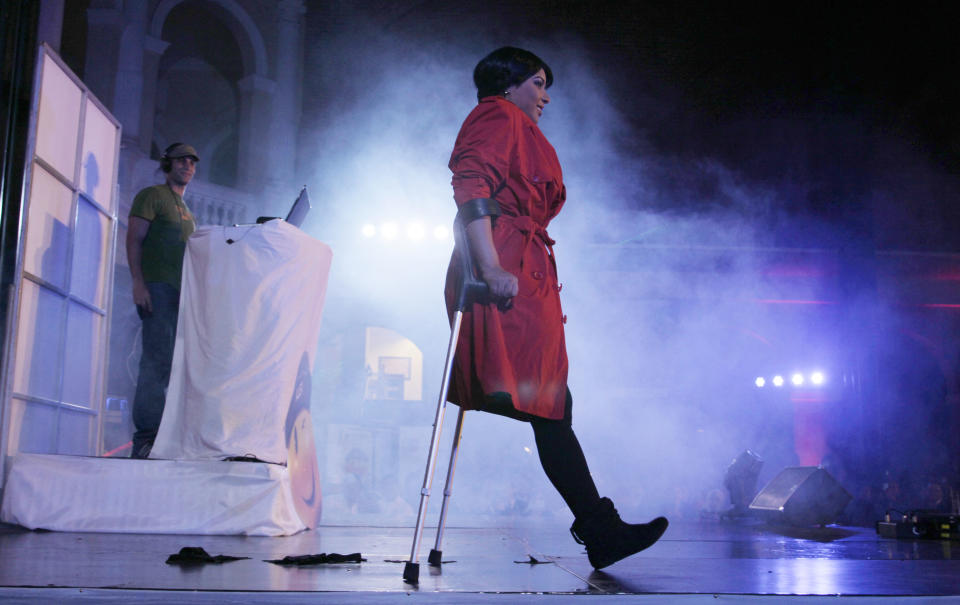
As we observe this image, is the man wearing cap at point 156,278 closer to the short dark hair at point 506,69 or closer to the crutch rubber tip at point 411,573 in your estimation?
the short dark hair at point 506,69

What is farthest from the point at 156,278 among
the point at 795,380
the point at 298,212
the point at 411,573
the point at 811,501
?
the point at 795,380

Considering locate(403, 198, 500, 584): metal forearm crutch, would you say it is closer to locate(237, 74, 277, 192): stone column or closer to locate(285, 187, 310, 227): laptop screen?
locate(285, 187, 310, 227): laptop screen

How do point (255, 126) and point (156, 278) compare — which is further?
point (255, 126)

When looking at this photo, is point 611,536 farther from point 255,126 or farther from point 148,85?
point 255,126

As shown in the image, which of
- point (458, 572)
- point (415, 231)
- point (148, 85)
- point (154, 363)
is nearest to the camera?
point (458, 572)

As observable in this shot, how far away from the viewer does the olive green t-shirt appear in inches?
125

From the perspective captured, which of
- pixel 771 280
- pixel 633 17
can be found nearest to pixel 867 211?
pixel 771 280

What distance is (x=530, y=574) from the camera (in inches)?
59.5

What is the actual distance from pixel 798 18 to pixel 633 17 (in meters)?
2.27

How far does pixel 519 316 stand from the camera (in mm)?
1586

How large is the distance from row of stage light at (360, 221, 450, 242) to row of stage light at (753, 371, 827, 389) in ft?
13.1

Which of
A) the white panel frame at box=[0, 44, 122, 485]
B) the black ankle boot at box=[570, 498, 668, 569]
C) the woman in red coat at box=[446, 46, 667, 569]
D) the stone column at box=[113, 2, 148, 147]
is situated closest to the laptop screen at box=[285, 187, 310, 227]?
the white panel frame at box=[0, 44, 122, 485]

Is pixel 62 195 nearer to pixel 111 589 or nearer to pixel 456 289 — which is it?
pixel 456 289

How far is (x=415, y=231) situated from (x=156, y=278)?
15.4ft
